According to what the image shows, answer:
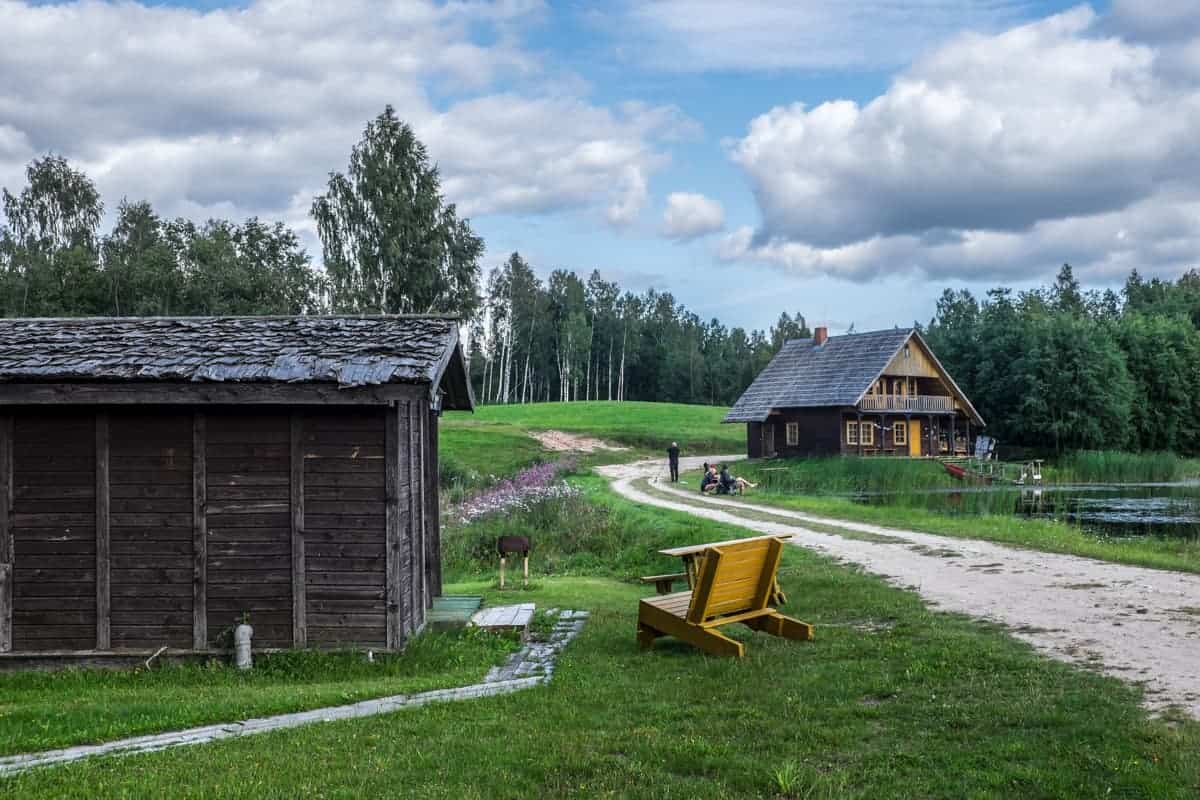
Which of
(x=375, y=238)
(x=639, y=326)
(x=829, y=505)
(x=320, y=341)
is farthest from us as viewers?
(x=639, y=326)

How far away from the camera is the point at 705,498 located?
31219 mm

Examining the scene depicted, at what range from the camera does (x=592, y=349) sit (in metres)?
111

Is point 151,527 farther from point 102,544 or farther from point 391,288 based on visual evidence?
point 391,288

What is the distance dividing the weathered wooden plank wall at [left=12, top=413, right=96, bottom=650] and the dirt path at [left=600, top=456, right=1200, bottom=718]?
9911mm

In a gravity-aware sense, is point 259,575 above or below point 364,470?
below

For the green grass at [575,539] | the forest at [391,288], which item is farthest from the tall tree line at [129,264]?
the green grass at [575,539]

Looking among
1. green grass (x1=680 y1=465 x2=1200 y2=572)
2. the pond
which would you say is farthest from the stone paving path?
the pond

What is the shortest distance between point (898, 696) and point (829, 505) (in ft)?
66.8

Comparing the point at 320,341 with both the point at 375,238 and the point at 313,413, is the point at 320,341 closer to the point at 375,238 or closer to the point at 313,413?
the point at 313,413

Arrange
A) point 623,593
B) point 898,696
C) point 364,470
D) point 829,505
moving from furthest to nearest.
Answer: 1. point 829,505
2. point 623,593
3. point 364,470
4. point 898,696

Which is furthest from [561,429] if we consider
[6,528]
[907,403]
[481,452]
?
[6,528]

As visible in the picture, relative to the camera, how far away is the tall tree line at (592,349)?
97.2m

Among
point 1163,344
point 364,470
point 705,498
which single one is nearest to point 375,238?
point 705,498

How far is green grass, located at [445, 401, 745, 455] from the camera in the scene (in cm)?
6356
